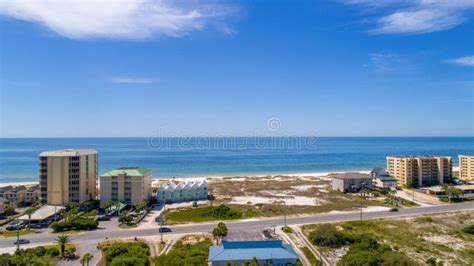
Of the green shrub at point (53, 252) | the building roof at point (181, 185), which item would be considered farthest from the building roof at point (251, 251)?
the building roof at point (181, 185)

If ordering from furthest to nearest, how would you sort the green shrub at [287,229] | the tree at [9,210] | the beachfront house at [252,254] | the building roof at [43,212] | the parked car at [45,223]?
1. the tree at [9,210]
2. the building roof at [43,212]
3. the parked car at [45,223]
4. the green shrub at [287,229]
5. the beachfront house at [252,254]

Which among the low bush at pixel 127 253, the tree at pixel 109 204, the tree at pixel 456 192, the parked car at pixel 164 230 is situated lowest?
the parked car at pixel 164 230

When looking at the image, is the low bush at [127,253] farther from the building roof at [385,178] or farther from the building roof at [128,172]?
the building roof at [385,178]

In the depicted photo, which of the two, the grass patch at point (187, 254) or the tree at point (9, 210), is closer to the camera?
the grass patch at point (187, 254)

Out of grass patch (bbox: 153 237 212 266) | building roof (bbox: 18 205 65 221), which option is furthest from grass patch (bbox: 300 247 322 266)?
building roof (bbox: 18 205 65 221)

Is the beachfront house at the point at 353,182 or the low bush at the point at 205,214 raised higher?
the beachfront house at the point at 353,182

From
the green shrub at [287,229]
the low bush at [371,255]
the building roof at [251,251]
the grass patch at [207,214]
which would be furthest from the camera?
the grass patch at [207,214]
